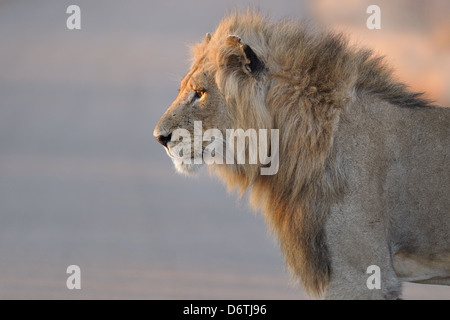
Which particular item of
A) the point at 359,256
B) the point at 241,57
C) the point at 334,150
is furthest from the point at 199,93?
the point at 359,256

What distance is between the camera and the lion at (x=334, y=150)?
6.12m

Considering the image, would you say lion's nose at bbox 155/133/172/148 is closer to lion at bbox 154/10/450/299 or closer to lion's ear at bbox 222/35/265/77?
lion at bbox 154/10/450/299

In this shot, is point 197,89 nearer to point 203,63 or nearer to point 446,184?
point 203,63

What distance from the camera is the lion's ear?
6500 mm

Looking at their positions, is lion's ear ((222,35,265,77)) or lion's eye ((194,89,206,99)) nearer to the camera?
lion's ear ((222,35,265,77))

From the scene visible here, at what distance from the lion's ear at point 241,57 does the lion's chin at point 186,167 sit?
3.11 ft

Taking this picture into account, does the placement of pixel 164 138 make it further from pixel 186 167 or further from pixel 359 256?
pixel 359 256

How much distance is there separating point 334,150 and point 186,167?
1.38m

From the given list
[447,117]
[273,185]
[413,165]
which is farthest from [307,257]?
[447,117]

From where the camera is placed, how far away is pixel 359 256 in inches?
237

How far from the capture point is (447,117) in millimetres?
6527

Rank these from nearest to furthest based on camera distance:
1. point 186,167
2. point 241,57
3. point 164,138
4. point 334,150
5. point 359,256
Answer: point 359,256 → point 334,150 → point 241,57 → point 164,138 → point 186,167

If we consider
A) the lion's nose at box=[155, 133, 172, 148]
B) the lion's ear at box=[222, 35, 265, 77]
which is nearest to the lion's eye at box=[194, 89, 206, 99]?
the lion's ear at box=[222, 35, 265, 77]

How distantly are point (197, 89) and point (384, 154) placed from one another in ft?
5.69
